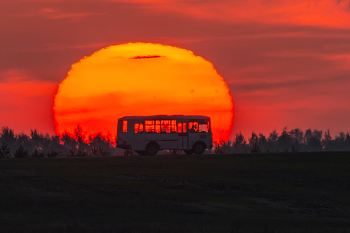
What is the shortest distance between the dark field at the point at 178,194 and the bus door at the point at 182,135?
12.0ft

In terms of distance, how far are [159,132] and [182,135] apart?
1.67 meters

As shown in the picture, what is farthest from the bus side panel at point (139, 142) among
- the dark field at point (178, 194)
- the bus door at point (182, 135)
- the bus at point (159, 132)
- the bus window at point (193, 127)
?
the dark field at point (178, 194)

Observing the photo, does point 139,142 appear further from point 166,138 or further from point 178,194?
point 178,194

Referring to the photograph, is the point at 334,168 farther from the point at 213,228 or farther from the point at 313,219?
the point at 213,228

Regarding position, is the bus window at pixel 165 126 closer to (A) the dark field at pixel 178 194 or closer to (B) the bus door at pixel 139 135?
(B) the bus door at pixel 139 135

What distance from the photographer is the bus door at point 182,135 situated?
44.7m

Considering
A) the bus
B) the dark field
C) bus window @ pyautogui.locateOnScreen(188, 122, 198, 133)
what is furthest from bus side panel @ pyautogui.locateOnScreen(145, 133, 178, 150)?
the dark field

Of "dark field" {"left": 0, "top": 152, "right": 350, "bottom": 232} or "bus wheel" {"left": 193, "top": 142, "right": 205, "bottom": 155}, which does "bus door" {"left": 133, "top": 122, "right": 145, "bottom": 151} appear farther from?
"dark field" {"left": 0, "top": 152, "right": 350, "bottom": 232}

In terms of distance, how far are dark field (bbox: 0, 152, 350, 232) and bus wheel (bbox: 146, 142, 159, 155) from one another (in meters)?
4.23

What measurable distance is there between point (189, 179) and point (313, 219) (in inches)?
359

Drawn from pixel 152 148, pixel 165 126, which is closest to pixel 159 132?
pixel 165 126

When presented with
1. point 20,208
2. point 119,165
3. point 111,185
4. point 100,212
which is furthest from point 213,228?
point 119,165

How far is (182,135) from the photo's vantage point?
147 ft

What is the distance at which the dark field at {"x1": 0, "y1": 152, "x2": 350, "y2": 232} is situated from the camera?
20.3 meters
